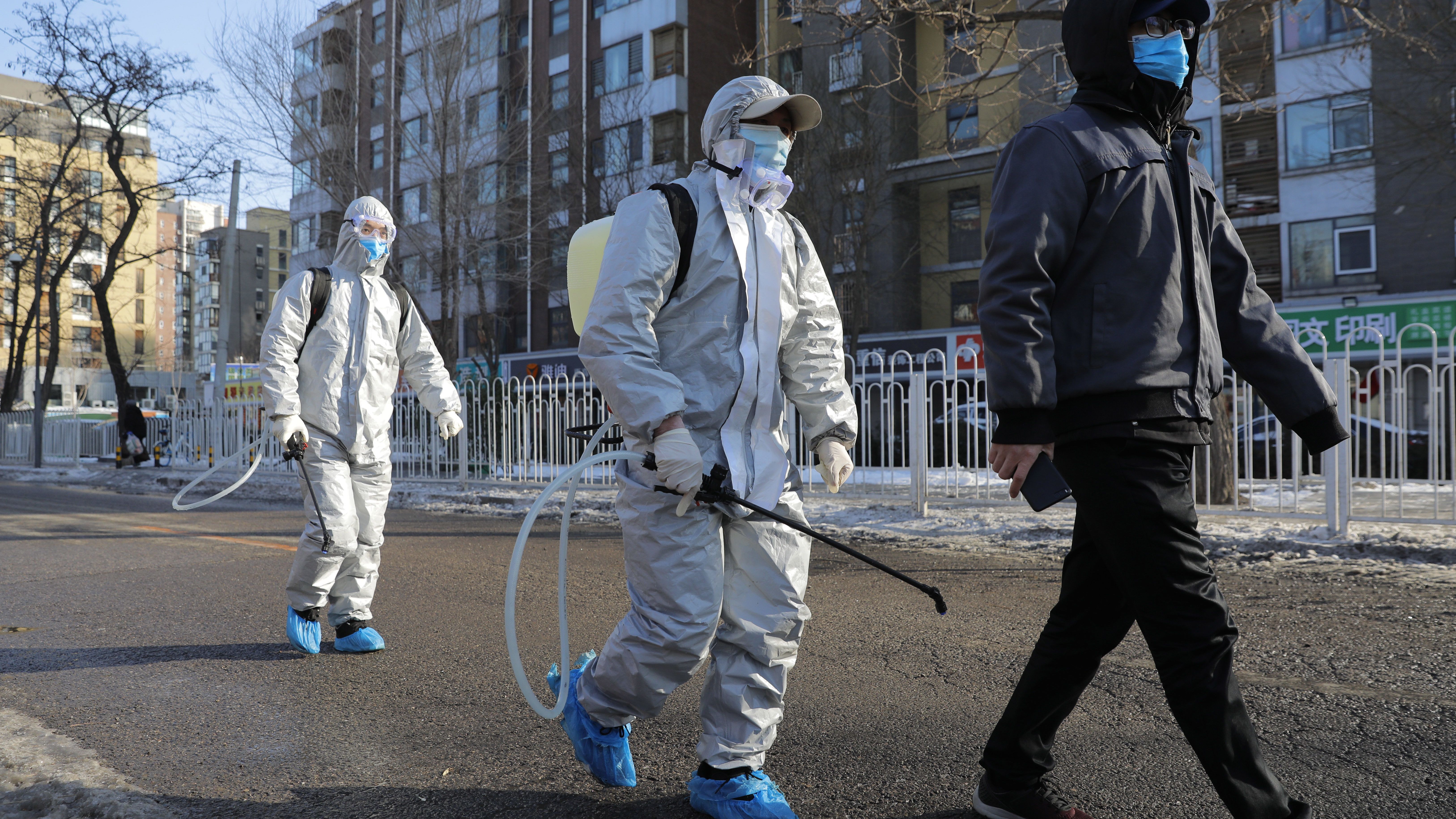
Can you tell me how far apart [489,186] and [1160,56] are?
67.0 ft

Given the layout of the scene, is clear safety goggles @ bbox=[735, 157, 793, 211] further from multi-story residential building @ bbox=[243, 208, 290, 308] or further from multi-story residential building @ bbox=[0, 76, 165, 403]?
multi-story residential building @ bbox=[243, 208, 290, 308]

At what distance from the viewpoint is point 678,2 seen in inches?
1298

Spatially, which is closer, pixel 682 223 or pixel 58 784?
pixel 682 223

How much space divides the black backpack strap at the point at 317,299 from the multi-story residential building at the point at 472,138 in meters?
9.30

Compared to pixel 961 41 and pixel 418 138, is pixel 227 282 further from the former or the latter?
pixel 961 41

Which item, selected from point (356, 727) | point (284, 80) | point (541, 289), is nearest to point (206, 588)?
point (356, 727)

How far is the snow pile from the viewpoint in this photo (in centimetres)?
253

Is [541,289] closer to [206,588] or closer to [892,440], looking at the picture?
[892,440]

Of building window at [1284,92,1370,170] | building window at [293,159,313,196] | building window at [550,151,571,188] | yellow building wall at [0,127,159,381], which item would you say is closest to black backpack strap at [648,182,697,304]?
building window at [293,159,313,196]

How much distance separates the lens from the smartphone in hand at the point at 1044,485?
2.05 metres

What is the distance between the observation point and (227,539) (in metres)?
9.20

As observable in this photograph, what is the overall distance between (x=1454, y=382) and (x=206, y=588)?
31.2 ft

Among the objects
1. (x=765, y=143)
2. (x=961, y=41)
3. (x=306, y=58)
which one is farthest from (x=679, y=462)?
(x=306, y=58)

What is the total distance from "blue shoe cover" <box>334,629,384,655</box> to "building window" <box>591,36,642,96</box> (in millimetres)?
30918
